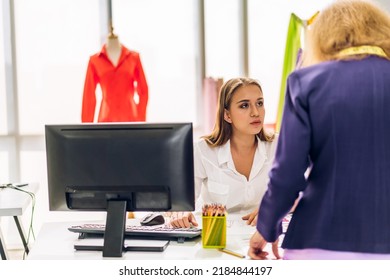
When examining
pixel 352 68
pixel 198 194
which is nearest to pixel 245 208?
pixel 198 194

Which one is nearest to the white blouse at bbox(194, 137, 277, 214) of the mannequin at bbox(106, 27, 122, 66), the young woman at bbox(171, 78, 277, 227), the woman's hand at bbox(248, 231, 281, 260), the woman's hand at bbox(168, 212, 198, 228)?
the young woman at bbox(171, 78, 277, 227)

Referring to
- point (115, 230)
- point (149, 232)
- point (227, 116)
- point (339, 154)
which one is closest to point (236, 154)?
point (227, 116)

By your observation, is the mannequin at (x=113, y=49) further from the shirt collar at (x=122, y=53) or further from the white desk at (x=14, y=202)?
the white desk at (x=14, y=202)

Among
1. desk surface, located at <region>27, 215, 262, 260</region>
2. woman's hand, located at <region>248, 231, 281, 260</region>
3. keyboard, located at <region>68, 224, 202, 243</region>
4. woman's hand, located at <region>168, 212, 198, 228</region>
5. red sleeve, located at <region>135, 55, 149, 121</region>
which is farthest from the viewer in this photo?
red sleeve, located at <region>135, 55, 149, 121</region>

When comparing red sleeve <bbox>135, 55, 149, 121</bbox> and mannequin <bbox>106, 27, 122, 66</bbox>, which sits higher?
mannequin <bbox>106, 27, 122, 66</bbox>

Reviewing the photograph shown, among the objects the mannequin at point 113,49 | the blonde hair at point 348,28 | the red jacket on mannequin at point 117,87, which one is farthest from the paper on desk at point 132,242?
the mannequin at point 113,49

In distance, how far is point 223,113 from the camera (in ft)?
6.81

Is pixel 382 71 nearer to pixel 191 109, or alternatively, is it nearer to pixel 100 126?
pixel 100 126

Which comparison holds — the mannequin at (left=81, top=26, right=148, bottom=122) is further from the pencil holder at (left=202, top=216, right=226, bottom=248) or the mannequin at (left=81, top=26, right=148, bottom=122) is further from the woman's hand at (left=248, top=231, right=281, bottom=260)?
the woman's hand at (left=248, top=231, right=281, bottom=260)

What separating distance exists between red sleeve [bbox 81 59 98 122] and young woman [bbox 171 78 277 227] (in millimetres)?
1188

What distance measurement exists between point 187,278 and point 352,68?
0.61 m

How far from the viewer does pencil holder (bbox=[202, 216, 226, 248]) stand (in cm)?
151

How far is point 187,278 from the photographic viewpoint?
4.52 ft

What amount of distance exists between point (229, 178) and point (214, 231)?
530mm
